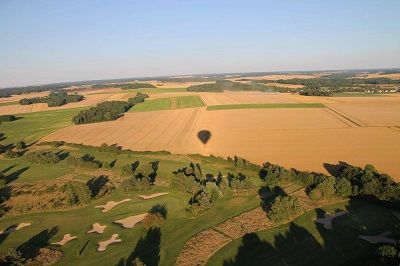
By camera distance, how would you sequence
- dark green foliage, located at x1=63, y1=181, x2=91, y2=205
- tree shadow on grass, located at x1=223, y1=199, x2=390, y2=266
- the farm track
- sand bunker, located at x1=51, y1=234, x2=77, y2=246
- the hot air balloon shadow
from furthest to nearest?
the hot air balloon shadow, dark green foliage, located at x1=63, y1=181, x2=91, y2=205, sand bunker, located at x1=51, y1=234, x2=77, y2=246, the farm track, tree shadow on grass, located at x1=223, y1=199, x2=390, y2=266

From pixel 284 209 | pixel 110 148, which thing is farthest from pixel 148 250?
pixel 110 148

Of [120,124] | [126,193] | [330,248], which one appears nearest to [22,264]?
[126,193]

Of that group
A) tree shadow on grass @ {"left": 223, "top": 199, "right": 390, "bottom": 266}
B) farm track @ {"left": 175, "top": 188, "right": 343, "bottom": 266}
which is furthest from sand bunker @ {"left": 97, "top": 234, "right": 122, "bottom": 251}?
tree shadow on grass @ {"left": 223, "top": 199, "right": 390, "bottom": 266}

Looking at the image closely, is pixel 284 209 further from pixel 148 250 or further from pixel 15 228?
pixel 15 228

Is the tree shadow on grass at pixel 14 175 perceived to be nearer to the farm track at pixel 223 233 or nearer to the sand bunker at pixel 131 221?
the sand bunker at pixel 131 221

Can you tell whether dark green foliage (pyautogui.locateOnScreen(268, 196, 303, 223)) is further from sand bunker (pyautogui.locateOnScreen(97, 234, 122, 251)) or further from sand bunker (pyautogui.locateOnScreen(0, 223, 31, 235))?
sand bunker (pyautogui.locateOnScreen(0, 223, 31, 235))

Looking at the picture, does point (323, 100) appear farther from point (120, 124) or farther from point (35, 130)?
point (35, 130)

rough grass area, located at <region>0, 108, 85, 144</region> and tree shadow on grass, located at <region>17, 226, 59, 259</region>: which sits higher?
rough grass area, located at <region>0, 108, 85, 144</region>

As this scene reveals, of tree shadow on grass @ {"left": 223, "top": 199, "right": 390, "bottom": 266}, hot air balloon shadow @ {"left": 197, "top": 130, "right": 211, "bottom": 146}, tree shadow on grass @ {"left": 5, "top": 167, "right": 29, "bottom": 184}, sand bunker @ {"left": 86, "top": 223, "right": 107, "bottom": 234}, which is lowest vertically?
sand bunker @ {"left": 86, "top": 223, "right": 107, "bottom": 234}

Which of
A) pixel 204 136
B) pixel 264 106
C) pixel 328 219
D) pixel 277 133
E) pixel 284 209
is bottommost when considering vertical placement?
pixel 328 219
